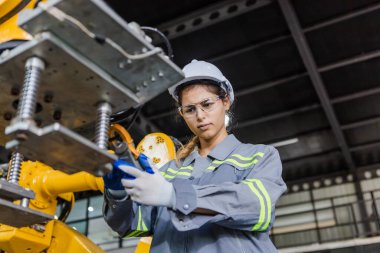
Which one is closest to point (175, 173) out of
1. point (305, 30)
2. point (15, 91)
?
point (15, 91)

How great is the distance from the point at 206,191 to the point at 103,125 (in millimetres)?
445

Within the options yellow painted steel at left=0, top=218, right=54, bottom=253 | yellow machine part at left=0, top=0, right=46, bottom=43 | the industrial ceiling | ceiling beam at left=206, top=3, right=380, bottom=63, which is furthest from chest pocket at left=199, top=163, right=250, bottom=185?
ceiling beam at left=206, top=3, right=380, bottom=63

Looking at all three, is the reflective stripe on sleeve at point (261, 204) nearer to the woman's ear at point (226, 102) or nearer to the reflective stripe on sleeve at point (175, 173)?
the reflective stripe on sleeve at point (175, 173)

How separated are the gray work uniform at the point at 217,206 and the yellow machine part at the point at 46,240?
800 millimetres

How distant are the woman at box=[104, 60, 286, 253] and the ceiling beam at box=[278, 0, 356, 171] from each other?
19.0 feet

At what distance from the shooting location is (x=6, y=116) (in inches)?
56.6

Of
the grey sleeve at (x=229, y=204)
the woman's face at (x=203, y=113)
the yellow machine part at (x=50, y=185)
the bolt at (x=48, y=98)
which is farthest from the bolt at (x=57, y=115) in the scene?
the yellow machine part at (x=50, y=185)

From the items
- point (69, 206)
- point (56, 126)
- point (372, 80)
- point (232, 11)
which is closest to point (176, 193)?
point (56, 126)

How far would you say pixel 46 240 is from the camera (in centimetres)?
264

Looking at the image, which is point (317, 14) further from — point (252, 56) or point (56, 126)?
point (56, 126)

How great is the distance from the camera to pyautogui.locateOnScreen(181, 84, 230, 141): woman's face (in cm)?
200

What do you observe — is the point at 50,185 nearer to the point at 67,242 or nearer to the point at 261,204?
the point at 67,242

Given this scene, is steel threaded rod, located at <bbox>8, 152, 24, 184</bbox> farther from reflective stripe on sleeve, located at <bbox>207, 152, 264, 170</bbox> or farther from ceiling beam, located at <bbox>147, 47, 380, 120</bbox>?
ceiling beam, located at <bbox>147, 47, 380, 120</bbox>

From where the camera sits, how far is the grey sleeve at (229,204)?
1457 mm
